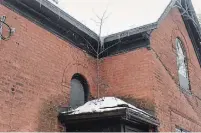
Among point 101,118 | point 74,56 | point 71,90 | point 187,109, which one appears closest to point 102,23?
point 74,56

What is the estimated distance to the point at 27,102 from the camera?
24.4 feet

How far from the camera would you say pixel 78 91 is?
9617mm

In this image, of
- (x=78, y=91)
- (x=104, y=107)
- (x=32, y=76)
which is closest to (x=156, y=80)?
(x=104, y=107)

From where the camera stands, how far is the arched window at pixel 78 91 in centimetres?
933

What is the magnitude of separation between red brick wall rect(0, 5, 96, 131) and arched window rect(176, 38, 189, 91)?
4377mm

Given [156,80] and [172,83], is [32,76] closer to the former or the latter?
[156,80]

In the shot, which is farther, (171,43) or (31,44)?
(171,43)

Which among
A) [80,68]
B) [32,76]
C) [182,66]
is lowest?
[32,76]

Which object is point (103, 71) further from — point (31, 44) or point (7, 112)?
point (7, 112)

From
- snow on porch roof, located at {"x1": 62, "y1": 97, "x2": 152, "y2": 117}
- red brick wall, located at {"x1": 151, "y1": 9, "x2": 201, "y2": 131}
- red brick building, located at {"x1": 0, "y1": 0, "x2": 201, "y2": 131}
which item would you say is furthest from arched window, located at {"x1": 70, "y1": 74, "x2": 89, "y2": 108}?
red brick wall, located at {"x1": 151, "y1": 9, "x2": 201, "y2": 131}

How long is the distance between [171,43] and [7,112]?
6653 mm

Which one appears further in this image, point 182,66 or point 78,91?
point 182,66

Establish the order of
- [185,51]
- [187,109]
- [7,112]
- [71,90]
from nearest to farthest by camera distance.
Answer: [7,112], [71,90], [187,109], [185,51]

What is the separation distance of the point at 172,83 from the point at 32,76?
16.1 ft
